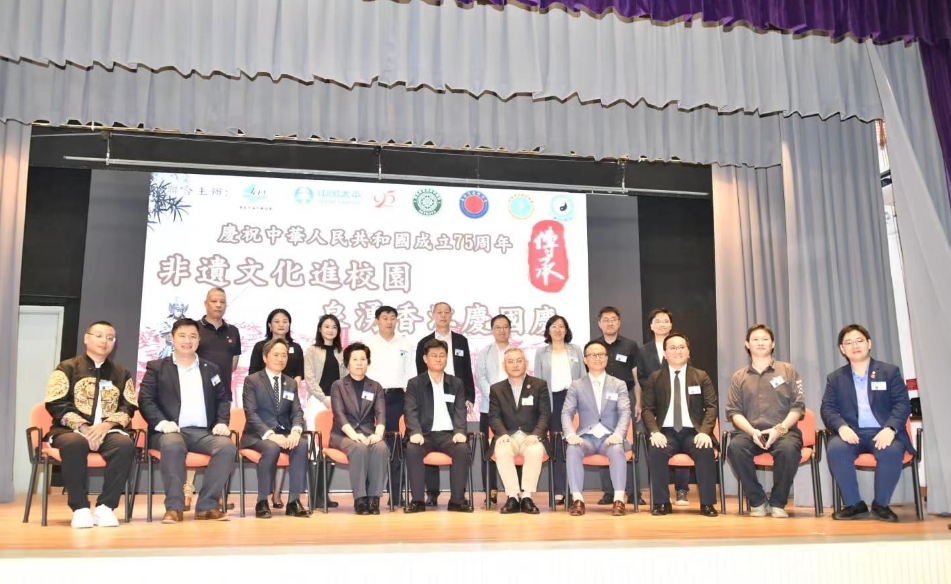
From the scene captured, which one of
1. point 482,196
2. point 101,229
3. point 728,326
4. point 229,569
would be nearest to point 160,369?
point 229,569

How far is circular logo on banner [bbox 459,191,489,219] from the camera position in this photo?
22.1 ft

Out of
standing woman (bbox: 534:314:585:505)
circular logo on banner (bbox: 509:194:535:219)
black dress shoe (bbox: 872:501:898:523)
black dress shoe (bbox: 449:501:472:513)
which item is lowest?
black dress shoe (bbox: 449:501:472:513)

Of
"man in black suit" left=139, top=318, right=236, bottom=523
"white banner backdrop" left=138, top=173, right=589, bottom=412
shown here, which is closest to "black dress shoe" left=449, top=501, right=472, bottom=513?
"man in black suit" left=139, top=318, right=236, bottom=523

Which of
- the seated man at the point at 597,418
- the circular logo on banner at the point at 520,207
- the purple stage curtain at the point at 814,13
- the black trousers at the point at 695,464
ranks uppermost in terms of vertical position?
the purple stage curtain at the point at 814,13

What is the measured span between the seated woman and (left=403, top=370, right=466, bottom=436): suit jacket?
0.55ft

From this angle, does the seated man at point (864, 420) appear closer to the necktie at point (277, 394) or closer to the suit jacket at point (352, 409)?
the suit jacket at point (352, 409)

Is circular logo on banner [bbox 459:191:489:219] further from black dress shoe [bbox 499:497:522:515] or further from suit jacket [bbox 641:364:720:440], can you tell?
black dress shoe [bbox 499:497:522:515]

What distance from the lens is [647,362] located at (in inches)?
221

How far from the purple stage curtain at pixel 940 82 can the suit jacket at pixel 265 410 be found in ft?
13.0

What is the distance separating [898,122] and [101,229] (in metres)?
5.68

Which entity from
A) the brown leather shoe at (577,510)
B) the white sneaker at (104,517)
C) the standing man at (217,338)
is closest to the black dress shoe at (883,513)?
the brown leather shoe at (577,510)

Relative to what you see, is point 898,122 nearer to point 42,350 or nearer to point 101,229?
point 101,229

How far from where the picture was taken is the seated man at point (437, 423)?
5.02m

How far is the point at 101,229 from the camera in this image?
259 inches
